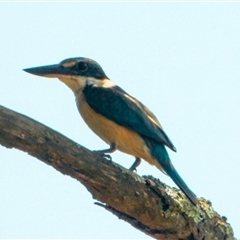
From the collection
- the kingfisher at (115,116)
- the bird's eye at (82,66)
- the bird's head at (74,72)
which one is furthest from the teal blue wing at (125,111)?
the bird's eye at (82,66)

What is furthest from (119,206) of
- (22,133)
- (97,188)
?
(22,133)

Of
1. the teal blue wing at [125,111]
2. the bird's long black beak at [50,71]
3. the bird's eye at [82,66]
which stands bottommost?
the teal blue wing at [125,111]

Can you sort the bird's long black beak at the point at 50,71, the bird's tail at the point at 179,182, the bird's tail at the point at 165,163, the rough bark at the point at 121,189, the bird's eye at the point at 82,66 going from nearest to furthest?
the rough bark at the point at 121,189, the bird's tail at the point at 179,182, the bird's tail at the point at 165,163, the bird's long black beak at the point at 50,71, the bird's eye at the point at 82,66

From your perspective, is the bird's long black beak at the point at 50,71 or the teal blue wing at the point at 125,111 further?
the bird's long black beak at the point at 50,71

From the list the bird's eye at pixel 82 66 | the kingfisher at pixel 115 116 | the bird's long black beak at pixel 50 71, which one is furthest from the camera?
the bird's eye at pixel 82 66

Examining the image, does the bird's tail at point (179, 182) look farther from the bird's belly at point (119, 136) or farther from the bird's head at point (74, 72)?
the bird's head at point (74, 72)

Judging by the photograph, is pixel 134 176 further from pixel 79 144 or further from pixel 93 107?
pixel 93 107

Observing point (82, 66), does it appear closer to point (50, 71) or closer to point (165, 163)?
point (50, 71)

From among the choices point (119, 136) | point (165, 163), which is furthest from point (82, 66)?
point (165, 163)
